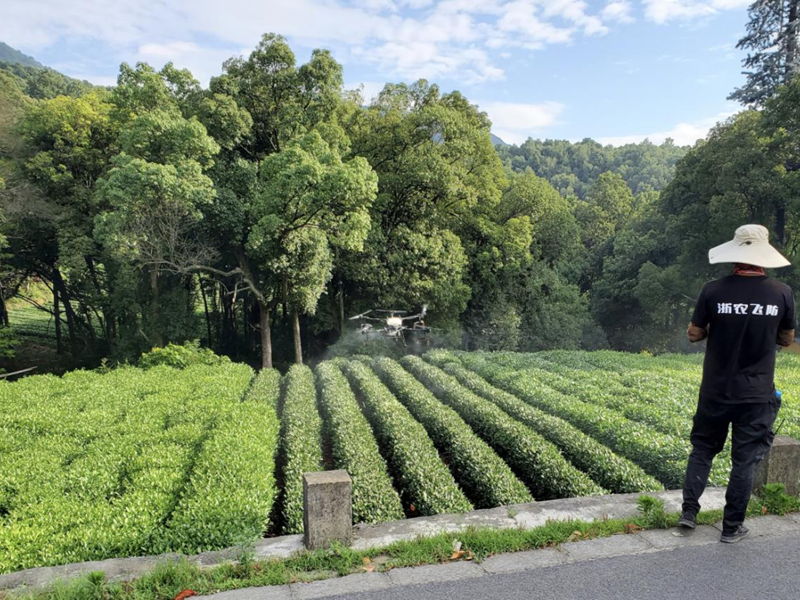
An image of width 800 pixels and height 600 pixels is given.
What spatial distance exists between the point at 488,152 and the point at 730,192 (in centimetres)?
1027

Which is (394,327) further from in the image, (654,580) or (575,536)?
(654,580)

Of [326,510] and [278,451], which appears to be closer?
[326,510]

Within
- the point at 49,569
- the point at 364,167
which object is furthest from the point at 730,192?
the point at 49,569

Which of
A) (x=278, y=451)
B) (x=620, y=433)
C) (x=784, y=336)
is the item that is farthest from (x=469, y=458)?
(x=784, y=336)

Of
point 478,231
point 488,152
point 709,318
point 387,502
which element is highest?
point 488,152

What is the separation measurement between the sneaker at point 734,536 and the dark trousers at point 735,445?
0.03 m

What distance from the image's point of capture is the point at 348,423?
26.9ft

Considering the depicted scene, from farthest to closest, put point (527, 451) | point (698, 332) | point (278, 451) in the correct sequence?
point (278, 451) < point (527, 451) < point (698, 332)

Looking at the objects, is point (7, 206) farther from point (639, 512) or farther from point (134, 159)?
point (639, 512)

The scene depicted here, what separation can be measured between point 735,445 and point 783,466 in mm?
933

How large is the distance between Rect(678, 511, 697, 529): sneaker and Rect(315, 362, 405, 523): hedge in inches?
104

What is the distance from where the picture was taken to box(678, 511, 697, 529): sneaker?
11.5 feet

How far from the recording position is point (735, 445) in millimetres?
3398

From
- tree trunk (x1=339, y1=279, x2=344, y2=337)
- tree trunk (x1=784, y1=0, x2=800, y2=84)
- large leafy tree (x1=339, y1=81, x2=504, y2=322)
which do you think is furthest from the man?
tree trunk (x1=784, y1=0, x2=800, y2=84)
